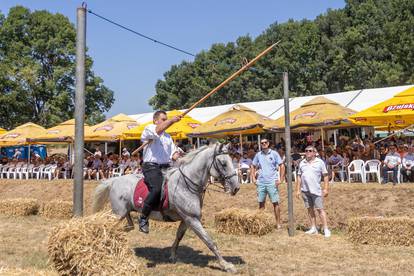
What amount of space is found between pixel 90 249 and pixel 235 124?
12.8 metres

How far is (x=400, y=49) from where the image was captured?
40.2m

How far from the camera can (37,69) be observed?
1678 inches

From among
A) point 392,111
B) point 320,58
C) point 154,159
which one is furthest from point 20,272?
point 320,58

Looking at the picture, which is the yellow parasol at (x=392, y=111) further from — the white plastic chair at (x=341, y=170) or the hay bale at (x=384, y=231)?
the hay bale at (x=384, y=231)

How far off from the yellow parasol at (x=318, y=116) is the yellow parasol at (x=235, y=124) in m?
0.72

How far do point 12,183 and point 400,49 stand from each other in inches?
1290

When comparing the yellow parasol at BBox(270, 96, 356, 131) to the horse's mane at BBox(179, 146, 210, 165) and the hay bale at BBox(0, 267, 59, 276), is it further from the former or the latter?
the hay bale at BBox(0, 267, 59, 276)

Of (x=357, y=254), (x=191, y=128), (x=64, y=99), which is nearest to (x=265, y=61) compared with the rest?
(x=64, y=99)

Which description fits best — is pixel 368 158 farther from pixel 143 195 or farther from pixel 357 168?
pixel 143 195

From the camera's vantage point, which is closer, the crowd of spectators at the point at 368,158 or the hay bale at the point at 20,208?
the crowd of spectators at the point at 368,158

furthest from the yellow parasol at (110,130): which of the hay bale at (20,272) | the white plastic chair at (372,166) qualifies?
the hay bale at (20,272)

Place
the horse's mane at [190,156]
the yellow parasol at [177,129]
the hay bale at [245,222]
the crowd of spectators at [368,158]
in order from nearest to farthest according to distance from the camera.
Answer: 1. the horse's mane at [190,156]
2. the hay bale at [245,222]
3. the crowd of spectators at [368,158]
4. the yellow parasol at [177,129]

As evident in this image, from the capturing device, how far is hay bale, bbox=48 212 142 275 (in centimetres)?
632

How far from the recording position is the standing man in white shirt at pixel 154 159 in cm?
775
